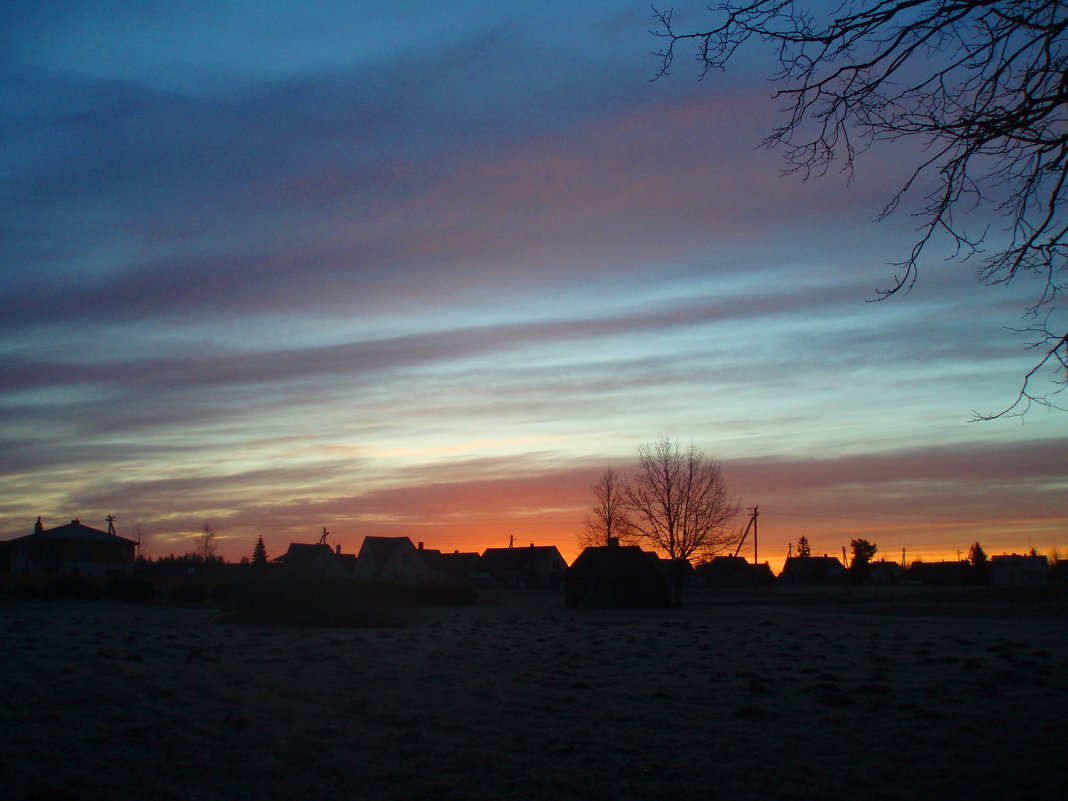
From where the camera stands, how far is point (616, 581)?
5597cm

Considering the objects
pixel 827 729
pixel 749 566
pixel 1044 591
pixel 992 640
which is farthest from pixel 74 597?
pixel 749 566

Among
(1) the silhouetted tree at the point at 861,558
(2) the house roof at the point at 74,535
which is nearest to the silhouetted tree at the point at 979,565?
(1) the silhouetted tree at the point at 861,558

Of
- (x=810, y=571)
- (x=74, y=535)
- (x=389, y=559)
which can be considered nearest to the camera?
(x=74, y=535)

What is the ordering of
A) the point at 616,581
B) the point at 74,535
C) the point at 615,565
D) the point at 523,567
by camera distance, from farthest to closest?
1. the point at 523,567
2. the point at 74,535
3. the point at 615,565
4. the point at 616,581

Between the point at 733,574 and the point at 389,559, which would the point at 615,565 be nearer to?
the point at 389,559

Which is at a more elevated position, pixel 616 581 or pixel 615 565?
pixel 615 565

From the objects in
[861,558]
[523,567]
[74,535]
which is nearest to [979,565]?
[861,558]

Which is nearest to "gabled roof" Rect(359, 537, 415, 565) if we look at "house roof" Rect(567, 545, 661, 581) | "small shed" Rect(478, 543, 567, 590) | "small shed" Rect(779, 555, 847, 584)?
"small shed" Rect(478, 543, 567, 590)

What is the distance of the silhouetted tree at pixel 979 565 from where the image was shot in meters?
109

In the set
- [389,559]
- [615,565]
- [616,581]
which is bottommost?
[616,581]

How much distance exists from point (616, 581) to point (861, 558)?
8073 cm

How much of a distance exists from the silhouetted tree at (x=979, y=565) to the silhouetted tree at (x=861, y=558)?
13.5 m

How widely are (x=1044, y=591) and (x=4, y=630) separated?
66789 millimetres

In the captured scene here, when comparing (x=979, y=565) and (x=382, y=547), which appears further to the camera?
(x=979, y=565)
